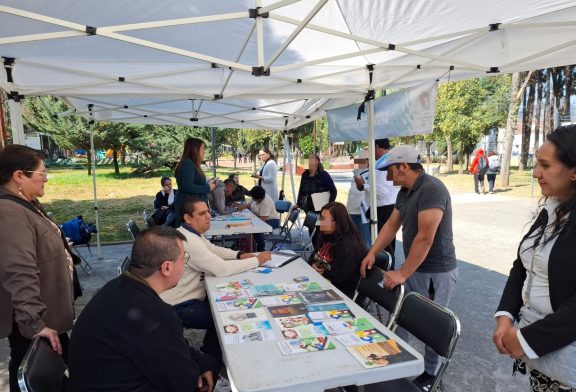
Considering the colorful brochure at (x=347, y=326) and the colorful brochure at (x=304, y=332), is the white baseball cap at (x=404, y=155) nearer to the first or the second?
the colorful brochure at (x=347, y=326)

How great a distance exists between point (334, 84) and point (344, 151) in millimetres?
46276

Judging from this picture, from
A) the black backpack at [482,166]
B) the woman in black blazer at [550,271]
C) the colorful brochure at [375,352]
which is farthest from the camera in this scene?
the black backpack at [482,166]

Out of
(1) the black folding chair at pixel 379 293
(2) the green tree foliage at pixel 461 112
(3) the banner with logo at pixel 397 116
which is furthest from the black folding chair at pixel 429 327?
(2) the green tree foliage at pixel 461 112

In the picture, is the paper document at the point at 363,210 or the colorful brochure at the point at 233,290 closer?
the colorful brochure at the point at 233,290

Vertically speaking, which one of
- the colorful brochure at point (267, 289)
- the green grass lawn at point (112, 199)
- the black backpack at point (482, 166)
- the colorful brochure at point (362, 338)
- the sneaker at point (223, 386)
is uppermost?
the black backpack at point (482, 166)

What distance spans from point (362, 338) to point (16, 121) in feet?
14.0

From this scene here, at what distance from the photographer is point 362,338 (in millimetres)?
1828

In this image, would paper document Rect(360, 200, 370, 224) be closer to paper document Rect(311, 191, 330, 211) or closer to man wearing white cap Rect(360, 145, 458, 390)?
paper document Rect(311, 191, 330, 211)

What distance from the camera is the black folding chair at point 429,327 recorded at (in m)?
1.82

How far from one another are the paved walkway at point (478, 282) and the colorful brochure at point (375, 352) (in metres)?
1.37

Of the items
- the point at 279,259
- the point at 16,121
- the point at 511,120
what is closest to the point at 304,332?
the point at 279,259

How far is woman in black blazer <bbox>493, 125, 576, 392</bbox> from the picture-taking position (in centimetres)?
131

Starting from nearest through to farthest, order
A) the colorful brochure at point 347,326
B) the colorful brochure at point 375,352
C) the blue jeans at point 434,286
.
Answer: the colorful brochure at point 375,352, the colorful brochure at point 347,326, the blue jeans at point 434,286

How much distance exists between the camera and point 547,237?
142 centimetres
